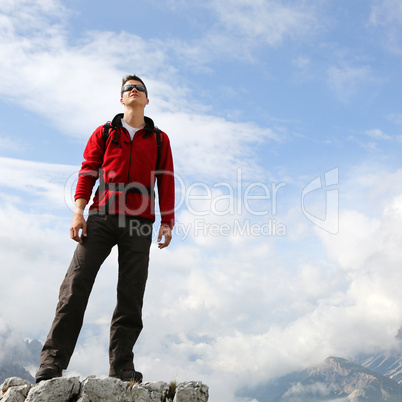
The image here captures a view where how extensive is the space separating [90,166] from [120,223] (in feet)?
3.84

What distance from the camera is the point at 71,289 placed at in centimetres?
653

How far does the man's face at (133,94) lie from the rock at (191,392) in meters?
4.69

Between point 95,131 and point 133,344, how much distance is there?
369 cm

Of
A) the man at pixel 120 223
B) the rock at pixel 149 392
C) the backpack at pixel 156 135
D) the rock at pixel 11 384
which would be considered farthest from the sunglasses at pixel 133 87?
the rock at pixel 11 384

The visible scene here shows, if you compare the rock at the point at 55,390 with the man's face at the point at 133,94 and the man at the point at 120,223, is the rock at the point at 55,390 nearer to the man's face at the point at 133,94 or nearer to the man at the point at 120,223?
the man at the point at 120,223

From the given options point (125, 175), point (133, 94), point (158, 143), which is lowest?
point (125, 175)

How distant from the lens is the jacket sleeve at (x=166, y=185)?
7559mm

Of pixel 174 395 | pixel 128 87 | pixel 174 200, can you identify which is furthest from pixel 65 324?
pixel 128 87

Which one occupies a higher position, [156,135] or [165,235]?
[156,135]

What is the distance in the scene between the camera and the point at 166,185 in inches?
299

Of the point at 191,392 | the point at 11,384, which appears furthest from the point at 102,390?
the point at 11,384

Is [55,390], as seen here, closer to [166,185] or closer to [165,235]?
[165,235]

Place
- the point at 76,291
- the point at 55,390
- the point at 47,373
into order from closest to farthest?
the point at 55,390 → the point at 47,373 → the point at 76,291

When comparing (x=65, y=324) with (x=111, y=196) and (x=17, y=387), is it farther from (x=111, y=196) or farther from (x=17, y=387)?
(x=111, y=196)
